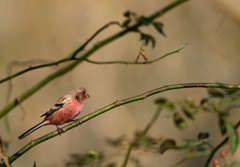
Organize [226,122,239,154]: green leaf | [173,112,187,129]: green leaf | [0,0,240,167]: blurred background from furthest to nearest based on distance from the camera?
[0,0,240,167]: blurred background < [173,112,187,129]: green leaf < [226,122,239,154]: green leaf

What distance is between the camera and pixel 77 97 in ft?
4.99

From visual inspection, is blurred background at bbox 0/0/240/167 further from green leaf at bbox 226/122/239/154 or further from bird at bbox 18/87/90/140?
green leaf at bbox 226/122/239/154

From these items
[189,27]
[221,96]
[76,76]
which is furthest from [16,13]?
[221,96]

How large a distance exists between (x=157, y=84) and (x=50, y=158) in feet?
3.51

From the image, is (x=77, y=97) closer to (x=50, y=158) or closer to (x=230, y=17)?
(x=50, y=158)

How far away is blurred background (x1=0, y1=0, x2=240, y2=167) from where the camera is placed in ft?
11.2

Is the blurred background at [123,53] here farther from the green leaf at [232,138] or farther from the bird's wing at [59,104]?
the green leaf at [232,138]

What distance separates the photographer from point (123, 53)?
3.49 m

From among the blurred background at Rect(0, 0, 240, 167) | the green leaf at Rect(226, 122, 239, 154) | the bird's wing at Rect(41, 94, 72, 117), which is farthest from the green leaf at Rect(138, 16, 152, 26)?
the blurred background at Rect(0, 0, 240, 167)

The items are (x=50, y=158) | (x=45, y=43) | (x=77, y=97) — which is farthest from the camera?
(x=45, y=43)

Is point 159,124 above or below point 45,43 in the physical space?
below

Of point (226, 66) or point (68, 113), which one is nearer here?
point (68, 113)

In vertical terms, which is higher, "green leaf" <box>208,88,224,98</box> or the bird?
the bird

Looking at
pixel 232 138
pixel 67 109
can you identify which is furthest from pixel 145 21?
pixel 67 109
